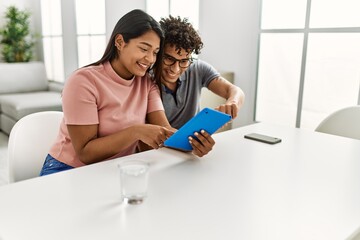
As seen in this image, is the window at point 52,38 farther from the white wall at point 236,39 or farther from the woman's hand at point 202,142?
the woman's hand at point 202,142

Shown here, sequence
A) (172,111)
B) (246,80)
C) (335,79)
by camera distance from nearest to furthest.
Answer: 1. (172,111)
2. (335,79)
3. (246,80)

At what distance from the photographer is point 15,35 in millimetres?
5457

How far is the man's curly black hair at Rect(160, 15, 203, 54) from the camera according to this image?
1482 mm

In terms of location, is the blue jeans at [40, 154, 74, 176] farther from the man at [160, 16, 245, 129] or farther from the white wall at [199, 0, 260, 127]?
the white wall at [199, 0, 260, 127]

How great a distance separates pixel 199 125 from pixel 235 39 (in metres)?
1.99

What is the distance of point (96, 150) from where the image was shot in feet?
3.97

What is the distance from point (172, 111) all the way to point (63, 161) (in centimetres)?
63

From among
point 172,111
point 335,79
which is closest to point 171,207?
point 172,111

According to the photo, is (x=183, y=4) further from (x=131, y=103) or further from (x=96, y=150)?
(x=96, y=150)

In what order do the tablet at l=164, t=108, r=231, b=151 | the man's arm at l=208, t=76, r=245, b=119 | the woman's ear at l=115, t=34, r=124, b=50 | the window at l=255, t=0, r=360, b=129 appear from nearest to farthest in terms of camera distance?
the tablet at l=164, t=108, r=231, b=151, the woman's ear at l=115, t=34, r=124, b=50, the man's arm at l=208, t=76, r=245, b=119, the window at l=255, t=0, r=360, b=129

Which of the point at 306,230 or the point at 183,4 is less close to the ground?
the point at 183,4

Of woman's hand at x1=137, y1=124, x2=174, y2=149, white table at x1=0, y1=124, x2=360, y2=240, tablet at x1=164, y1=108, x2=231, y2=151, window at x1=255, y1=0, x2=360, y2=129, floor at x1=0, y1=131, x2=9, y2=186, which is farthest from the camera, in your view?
floor at x1=0, y1=131, x2=9, y2=186

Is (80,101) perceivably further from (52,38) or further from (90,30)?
(52,38)

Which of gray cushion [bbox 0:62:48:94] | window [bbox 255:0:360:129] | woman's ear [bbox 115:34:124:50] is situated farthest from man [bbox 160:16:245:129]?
gray cushion [bbox 0:62:48:94]
